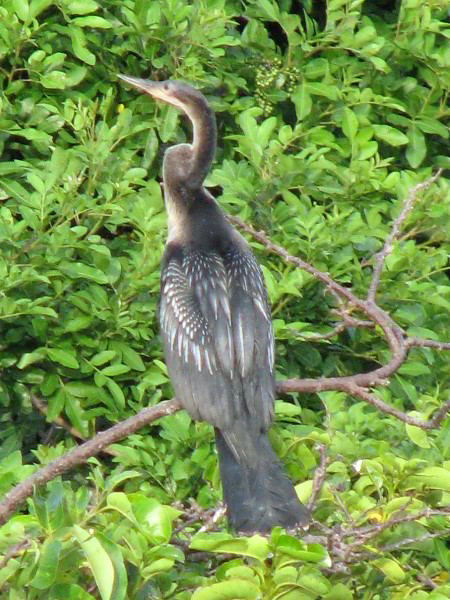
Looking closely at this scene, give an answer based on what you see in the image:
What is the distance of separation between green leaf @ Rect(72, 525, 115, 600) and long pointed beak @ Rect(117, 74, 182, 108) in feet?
6.38

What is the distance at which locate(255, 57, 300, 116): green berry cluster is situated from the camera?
166 inches

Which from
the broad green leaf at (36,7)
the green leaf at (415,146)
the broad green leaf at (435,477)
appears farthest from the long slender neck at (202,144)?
the broad green leaf at (435,477)

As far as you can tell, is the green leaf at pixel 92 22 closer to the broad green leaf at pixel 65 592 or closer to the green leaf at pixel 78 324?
the green leaf at pixel 78 324

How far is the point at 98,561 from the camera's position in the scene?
2.12 metres

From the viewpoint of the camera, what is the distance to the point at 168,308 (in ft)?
11.5

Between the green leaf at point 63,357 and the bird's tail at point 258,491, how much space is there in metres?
0.50

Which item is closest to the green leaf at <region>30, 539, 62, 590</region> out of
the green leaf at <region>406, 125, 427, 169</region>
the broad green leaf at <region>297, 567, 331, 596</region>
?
the broad green leaf at <region>297, 567, 331, 596</region>

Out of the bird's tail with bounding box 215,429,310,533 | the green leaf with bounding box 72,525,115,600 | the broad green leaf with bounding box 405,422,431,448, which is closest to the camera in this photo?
the green leaf with bounding box 72,525,115,600

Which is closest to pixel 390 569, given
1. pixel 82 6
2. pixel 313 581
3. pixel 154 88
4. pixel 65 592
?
pixel 313 581

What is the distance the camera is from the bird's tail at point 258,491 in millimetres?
2908

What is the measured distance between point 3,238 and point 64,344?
35cm

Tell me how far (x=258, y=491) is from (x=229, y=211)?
1.21 m

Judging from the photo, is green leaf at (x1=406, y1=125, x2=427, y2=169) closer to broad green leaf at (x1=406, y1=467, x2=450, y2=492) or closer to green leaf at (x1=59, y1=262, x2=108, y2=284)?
green leaf at (x1=59, y1=262, x2=108, y2=284)

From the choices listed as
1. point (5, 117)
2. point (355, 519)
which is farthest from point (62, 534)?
point (5, 117)
